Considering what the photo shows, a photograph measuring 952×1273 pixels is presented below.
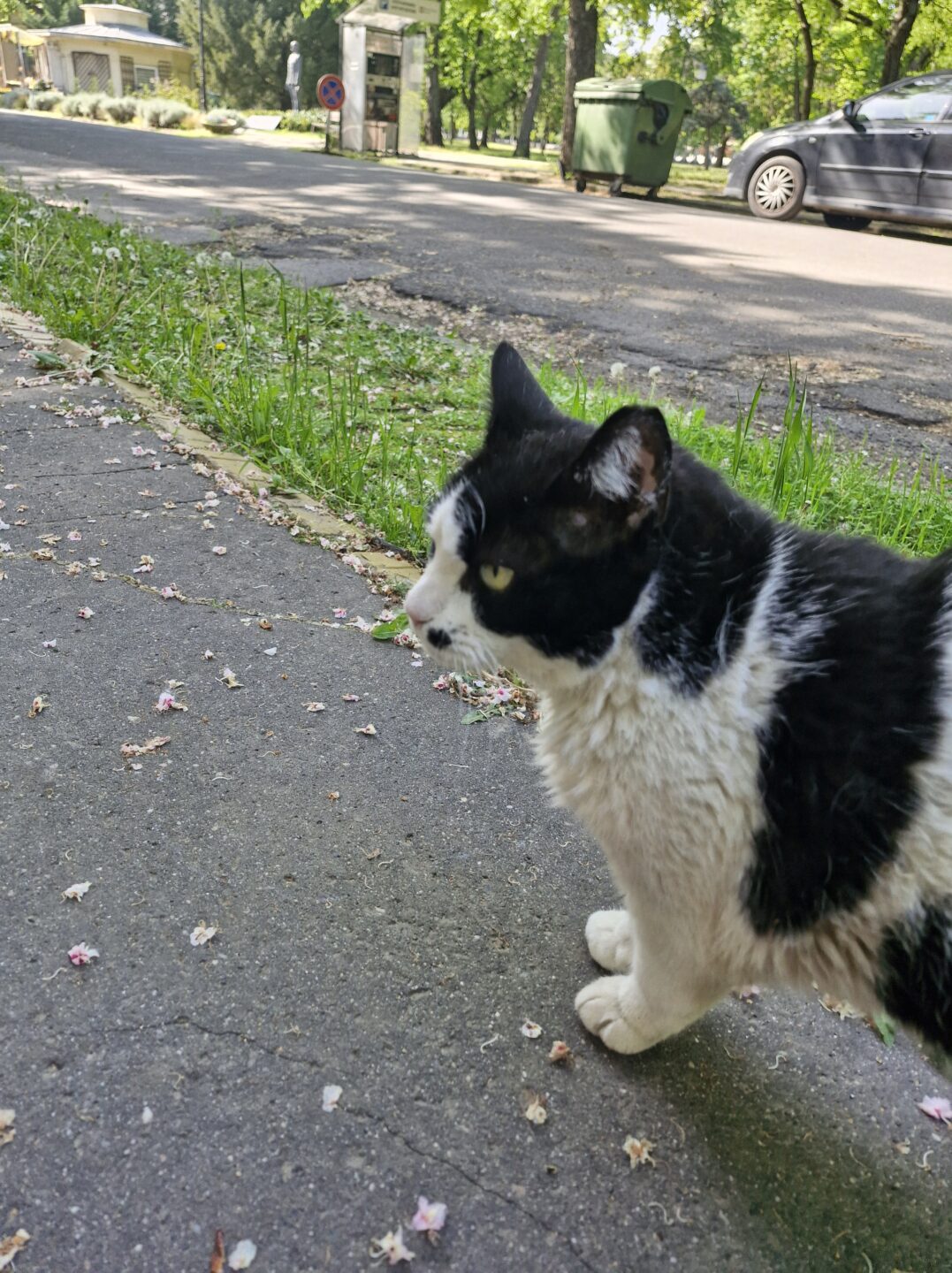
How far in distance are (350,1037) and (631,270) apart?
8.36 m

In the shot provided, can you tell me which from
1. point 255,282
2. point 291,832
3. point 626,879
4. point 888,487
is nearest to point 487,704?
point 291,832

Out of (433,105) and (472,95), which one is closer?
(433,105)

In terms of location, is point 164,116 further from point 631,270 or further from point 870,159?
point 631,270

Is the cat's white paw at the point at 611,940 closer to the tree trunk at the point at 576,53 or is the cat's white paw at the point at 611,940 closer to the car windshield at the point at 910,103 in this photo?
the car windshield at the point at 910,103

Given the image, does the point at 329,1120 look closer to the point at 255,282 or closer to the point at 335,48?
the point at 255,282

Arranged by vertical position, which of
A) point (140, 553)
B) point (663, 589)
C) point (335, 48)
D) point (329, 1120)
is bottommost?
point (329, 1120)

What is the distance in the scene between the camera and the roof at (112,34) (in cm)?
5581

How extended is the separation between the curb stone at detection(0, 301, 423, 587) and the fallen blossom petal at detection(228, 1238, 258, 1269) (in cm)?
223

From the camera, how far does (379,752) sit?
251 cm

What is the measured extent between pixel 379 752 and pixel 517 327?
4847 mm

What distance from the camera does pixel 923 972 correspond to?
1.39m

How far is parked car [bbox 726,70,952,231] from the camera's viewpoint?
40.9ft

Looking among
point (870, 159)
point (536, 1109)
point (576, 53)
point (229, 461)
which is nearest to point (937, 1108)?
point (536, 1109)

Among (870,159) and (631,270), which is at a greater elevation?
(870,159)
